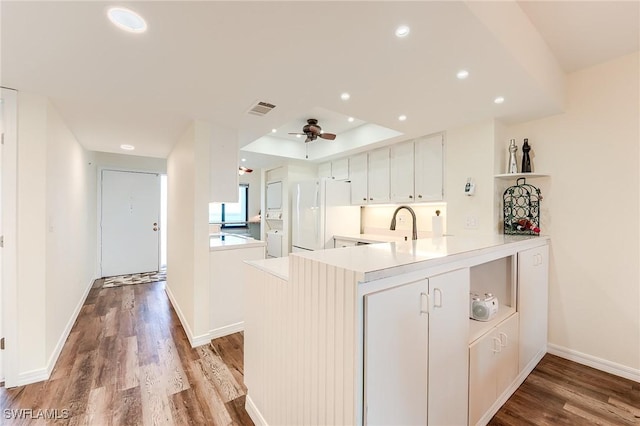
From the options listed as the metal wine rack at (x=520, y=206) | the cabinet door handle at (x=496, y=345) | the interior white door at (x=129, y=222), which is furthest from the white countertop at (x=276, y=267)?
the interior white door at (x=129, y=222)

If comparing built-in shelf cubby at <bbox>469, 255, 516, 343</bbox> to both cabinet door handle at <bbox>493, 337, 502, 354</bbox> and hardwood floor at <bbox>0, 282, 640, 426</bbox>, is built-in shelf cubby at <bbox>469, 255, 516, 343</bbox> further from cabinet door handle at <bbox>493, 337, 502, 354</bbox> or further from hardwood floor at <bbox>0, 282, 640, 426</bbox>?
hardwood floor at <bbox>0, 282, 640, 426</bbox>

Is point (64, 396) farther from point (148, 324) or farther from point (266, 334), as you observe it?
point (266, 334)

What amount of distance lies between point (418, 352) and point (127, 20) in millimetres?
2066

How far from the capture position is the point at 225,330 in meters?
2.85

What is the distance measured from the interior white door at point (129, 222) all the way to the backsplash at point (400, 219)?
169 inches

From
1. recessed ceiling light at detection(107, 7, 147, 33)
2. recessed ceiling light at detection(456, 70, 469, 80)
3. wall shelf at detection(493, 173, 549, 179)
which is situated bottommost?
wall shelf at detection(493, 173, 549, 179)

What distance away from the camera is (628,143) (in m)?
2.16

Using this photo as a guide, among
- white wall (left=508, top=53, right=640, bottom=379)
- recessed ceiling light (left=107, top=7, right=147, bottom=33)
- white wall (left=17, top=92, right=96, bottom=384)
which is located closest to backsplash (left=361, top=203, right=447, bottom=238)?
white wall (left=508, top=53, right=640, bottom=379)

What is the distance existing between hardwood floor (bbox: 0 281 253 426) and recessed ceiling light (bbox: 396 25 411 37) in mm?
2387

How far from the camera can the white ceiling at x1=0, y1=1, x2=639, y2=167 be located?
1.28 m

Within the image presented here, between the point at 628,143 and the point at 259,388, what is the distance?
10.9 feet

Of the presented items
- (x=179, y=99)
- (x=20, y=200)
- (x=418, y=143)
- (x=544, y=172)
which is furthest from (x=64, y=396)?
(x=544, y=172)

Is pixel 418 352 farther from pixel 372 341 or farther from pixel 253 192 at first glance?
pixel 253 192

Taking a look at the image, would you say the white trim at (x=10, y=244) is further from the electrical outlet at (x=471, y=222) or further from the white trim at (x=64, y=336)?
the electrical outlet at (x=471, y=222)
